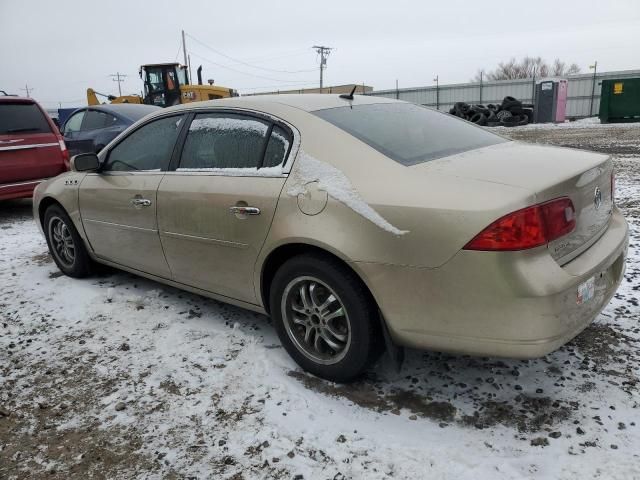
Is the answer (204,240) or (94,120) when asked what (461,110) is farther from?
(204,240)

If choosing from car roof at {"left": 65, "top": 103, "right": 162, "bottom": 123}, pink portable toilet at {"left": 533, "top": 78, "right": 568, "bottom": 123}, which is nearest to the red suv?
car roof at {"left": 65, "top": 103, "right": 162, "bottom": 123}

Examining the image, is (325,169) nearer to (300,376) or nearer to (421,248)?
(421,248)

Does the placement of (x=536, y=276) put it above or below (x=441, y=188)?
below

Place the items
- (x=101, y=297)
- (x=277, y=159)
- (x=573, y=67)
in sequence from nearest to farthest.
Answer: (x=277, y=159), (x=101, y=297), (x=573, y=67)

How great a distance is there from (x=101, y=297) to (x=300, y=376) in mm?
2144

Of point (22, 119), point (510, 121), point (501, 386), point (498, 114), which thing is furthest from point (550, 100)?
point (501, 386)

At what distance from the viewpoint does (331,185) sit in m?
2.50

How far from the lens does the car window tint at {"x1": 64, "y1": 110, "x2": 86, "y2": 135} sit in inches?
369

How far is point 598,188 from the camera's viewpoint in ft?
8.36

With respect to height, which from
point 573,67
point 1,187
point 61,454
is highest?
point 573,67

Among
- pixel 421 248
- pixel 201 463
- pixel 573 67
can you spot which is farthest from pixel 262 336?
pixel 573 67

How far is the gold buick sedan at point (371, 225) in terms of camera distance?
2.10m

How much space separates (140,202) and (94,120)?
21.1 ft

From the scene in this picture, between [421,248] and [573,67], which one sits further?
[573,67]
